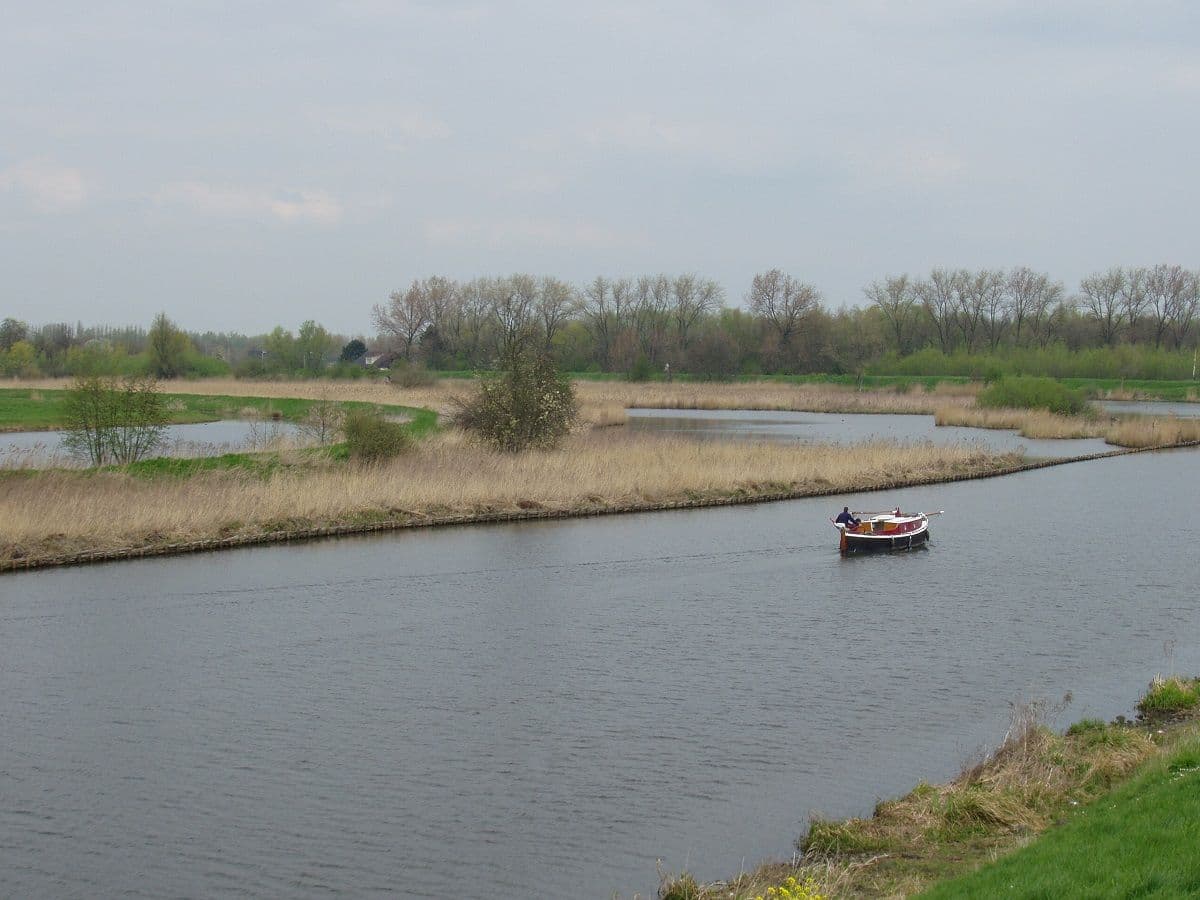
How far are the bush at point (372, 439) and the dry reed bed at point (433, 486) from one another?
57cm

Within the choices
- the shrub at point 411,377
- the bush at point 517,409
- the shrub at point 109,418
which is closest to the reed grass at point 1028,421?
the bush at point 517,409

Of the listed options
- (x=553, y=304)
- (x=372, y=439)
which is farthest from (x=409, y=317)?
(x=372, y=439)

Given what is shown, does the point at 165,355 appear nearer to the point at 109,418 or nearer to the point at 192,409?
the point at 192,409

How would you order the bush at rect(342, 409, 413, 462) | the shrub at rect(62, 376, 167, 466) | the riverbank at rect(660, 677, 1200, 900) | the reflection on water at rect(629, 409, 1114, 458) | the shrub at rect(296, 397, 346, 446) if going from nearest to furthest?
the riverbank at rect(660, 677, 1200, 900)
the shrub at rect(62, 376, 167, 466)
the bush at rect(342, 409, 413, 462)
the shrub at rect(296, 397, 346, 446)
the reflection on water at rect(629, 409, 1114, 458)

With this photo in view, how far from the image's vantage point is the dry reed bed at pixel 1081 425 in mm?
47125

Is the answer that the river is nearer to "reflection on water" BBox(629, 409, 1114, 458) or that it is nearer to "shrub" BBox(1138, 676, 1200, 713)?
"shrub" BBox(1138, 676, 1200, 713)

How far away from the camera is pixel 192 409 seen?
2253 inches

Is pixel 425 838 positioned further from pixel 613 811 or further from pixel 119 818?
pixel 119 818

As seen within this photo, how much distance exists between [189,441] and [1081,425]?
36.7m

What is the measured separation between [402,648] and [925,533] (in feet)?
41.7

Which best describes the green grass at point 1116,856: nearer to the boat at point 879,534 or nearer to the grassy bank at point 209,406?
the boat at point 879,534

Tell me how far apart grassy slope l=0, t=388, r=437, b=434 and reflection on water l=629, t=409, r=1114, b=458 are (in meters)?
11.3

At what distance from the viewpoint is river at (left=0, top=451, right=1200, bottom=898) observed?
902 centimetres

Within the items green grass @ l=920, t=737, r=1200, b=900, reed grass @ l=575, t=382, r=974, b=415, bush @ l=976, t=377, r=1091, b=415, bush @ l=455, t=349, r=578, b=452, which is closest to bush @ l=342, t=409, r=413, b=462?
bush @ l=455, t=349, r=578, b=452
